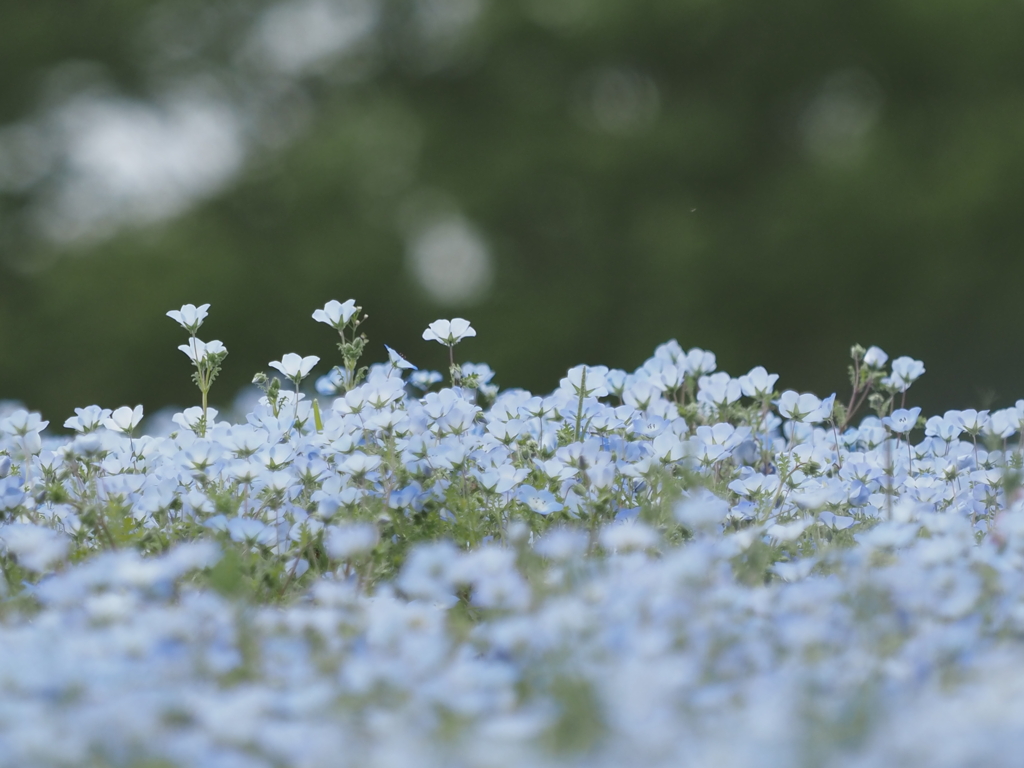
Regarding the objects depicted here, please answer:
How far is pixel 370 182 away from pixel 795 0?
517cm

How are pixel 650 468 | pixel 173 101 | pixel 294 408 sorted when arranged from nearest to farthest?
pixel 650 468, pixel 294 408, pixel 173 101

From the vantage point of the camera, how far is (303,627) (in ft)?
5.01

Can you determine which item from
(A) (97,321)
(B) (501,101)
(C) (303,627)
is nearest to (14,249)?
(A) (97,321)

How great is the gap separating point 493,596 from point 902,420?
159 centimetres

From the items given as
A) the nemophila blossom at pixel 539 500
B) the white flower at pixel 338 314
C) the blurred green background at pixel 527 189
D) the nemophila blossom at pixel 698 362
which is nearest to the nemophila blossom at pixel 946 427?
the nemophila blossom at pixel 698 362

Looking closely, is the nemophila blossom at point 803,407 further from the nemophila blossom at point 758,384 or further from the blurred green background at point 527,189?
the blurred green background at point 527,189

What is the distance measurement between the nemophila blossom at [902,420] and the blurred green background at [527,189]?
909 cm

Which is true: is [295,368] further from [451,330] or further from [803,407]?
[803,407]

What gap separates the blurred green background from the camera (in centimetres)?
1254

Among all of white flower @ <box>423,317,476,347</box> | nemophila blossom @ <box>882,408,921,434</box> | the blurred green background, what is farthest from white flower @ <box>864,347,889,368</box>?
the blurred green background

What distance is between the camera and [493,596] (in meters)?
1.46

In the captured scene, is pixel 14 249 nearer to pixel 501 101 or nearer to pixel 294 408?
pixel 501 101

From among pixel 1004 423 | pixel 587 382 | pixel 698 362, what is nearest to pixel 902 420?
pixel 1004 423

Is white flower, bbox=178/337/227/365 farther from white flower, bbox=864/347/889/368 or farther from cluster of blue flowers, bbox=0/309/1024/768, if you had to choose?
white flower, bbox=864/347/889/368
